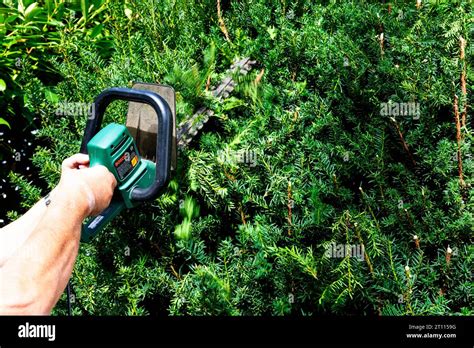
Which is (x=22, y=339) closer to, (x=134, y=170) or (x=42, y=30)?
(x=134, y=170)

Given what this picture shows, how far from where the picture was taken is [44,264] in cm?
145

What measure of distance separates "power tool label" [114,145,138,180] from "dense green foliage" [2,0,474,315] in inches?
9.7

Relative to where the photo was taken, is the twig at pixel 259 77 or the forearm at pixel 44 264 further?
the twig at pixel 259 77

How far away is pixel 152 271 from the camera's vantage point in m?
2.17

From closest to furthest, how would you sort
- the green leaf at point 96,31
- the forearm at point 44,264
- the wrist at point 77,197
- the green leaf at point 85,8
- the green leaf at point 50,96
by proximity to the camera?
the forearm at point 44,264 < the wrist at point 77,197 < the green leaf at point 50,96 < the green leaf at point 96,31 < the green leaf at point 85,8

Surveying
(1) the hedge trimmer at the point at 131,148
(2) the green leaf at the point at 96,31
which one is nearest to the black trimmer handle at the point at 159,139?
(1) the hedge trimmer at the point at 131,148

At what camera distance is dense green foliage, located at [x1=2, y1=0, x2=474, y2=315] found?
1912 mm

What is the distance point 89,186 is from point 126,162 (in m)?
0.32

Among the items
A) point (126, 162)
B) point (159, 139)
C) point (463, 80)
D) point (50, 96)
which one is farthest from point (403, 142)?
point (50, 96)

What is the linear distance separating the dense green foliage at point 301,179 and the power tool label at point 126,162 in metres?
0.25

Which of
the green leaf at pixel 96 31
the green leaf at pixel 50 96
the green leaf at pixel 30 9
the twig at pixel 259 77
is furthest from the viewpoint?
the green leaf at pixel 96 31

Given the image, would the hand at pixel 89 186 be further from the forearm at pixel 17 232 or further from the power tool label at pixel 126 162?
the forearm at pixel 17 232

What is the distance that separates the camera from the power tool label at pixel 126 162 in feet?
6.42

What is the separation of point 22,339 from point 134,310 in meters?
0.39
